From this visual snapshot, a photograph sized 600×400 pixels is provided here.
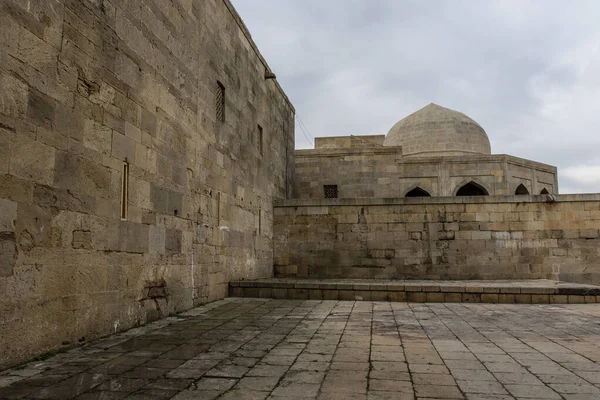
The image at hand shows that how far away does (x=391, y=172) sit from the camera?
65.4 ft

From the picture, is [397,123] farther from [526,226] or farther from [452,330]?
[452,330]

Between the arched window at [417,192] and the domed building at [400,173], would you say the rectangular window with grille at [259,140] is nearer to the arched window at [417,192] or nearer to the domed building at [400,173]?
the domed building at [400,173]

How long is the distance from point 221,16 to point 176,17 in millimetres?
2341

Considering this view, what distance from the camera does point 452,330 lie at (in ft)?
21.2

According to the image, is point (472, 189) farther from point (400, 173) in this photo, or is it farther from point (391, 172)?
point (391, 172)

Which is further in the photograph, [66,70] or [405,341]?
[405,341]

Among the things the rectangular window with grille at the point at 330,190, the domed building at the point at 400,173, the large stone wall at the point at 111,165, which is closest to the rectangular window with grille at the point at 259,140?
the large stone wall at the point at 111,165

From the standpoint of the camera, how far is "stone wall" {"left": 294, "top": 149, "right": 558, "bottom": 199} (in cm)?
1967

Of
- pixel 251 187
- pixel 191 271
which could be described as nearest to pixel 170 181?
pixel 191 271

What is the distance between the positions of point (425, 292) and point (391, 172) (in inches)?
418

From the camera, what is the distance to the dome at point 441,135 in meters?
24.9

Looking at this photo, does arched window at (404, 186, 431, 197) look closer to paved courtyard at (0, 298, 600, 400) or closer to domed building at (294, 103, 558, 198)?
domed building at (294, 103, 558, 198)

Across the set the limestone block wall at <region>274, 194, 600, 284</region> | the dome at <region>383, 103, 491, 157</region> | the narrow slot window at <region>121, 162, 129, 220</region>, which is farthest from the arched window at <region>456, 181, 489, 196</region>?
the narrow slot window at <region>121, 162, 129, 220</region>

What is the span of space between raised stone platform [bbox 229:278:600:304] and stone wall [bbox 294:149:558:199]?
941 cm
